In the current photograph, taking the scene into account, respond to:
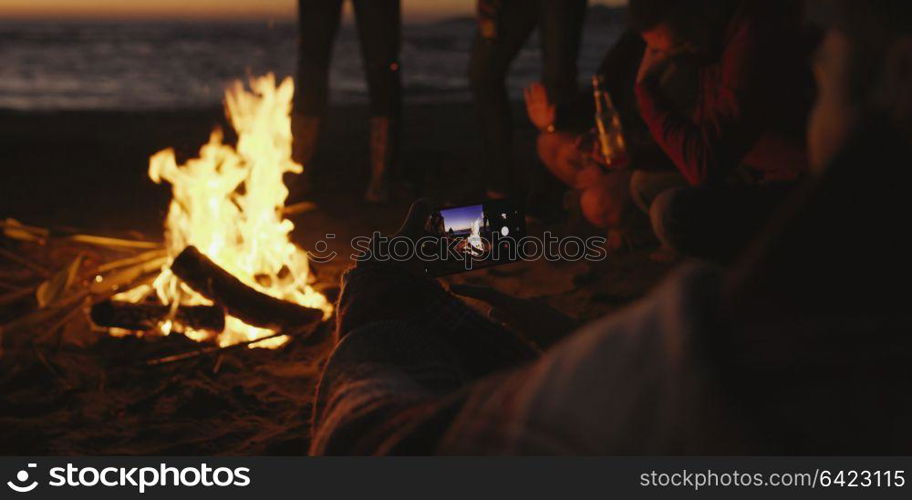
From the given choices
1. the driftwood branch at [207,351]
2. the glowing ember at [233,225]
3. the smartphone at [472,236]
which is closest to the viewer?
the smartphone at [472,236]

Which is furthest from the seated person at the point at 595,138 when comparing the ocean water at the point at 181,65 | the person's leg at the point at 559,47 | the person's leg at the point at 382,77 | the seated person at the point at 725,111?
the ocean water at the point at 181,65

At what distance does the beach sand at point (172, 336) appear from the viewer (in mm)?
2791

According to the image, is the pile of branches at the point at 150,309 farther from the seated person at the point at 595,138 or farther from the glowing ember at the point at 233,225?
the seated person at the point at 595,138

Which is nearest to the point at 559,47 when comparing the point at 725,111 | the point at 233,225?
the point at 725,111

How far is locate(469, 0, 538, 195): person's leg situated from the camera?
5.21 meters

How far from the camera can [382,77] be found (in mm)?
5438

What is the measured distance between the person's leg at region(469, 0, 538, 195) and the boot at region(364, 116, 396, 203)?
2.17 ft

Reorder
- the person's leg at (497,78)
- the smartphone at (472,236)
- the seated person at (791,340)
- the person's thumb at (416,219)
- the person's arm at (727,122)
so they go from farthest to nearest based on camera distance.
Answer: the person's leg at (497,78)
the person's arm at (727,122)
the smartphone at (472,236)
the person's thumb at (416,219)
the seated person at (791,340)

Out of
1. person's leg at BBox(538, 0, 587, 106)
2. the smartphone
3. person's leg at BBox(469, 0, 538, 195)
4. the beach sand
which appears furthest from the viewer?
person's leg at BBox(469, 0, 538, 195)

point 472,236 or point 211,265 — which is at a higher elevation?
point 472,236

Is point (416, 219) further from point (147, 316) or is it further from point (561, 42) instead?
point (561, 42)

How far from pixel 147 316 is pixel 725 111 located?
2.73 metres

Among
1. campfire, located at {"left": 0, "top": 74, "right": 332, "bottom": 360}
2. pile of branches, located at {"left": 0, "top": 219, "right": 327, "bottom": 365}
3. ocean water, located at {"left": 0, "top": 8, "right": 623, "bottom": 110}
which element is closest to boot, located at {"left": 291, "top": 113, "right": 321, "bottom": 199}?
campfire, located at {"left": 0, "top": 74, "right": 332, "bottom": 360}

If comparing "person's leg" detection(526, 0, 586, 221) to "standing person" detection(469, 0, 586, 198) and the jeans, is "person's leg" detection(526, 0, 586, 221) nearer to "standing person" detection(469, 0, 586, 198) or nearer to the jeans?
"standing person" detection(469, 0, 586, 198)
